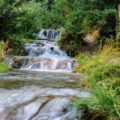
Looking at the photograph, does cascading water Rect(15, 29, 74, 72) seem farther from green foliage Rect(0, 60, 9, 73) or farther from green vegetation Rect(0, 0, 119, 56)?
green foliage Rect(0, 60, 9, 73)

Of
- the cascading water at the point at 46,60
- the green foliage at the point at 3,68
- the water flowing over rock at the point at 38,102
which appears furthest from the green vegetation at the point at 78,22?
the water flowing over rock at the point at 38,102

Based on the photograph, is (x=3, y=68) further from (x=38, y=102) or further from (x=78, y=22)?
(x=38, y=102)

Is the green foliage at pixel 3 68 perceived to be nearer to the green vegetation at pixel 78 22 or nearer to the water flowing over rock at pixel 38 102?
the green vegetation at pixel 78 22

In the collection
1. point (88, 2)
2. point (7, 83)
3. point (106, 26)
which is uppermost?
point (88, 2)

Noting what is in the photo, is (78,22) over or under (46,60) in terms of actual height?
over

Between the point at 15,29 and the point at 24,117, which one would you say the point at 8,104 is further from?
the point at 15,29

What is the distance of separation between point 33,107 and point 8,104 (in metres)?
0.56

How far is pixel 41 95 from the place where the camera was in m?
7.71

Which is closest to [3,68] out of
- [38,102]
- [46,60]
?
[46,60]

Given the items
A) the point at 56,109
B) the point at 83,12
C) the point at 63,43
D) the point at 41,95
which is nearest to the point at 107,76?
the point at 41,95

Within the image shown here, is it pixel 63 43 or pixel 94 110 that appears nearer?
pixel 94 110

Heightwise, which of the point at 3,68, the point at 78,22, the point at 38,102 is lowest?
the point at 3,68

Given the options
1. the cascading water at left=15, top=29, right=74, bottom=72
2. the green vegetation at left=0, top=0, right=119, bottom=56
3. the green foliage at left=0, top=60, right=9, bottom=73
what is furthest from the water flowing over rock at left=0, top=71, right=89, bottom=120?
the green vegetation at left=0, top=0, right=119, bottom=56

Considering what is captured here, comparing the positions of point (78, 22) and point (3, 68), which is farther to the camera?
point (78, 22)
